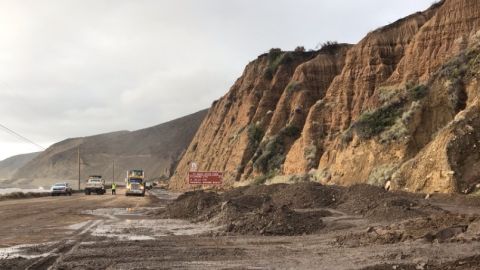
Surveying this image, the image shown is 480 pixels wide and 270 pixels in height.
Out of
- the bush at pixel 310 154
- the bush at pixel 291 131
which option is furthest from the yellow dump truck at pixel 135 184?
the bush at pixel 310 154

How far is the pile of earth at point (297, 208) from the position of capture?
57.1 ft

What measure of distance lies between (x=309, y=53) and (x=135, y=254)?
6263 centimetres

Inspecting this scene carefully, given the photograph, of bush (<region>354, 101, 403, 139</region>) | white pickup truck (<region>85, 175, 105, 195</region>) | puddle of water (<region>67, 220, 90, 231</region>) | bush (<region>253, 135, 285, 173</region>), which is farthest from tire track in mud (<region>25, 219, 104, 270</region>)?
white pickup truck (<region>85, 175, 105, 195</region>)

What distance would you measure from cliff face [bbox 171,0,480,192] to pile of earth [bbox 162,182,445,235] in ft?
12.3

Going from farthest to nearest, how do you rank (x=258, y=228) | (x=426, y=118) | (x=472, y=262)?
(x=426, y=118), (x=258, y=228), (x=472, y=262)

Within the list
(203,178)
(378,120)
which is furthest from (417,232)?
(203,178)

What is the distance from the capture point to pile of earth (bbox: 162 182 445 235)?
57.1 feet

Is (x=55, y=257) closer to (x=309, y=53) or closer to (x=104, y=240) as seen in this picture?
(x=104, y=240)

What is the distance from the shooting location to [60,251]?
526 inches

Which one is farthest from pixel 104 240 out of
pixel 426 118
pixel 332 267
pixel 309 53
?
pixel 309 53

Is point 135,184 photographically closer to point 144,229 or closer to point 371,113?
point 371,113

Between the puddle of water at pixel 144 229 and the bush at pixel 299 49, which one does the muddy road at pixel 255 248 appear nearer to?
the puddle of water at pixel 144 229

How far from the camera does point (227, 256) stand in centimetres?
1209

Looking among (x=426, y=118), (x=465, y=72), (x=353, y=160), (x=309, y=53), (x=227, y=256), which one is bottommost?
(x=227, y=256)
